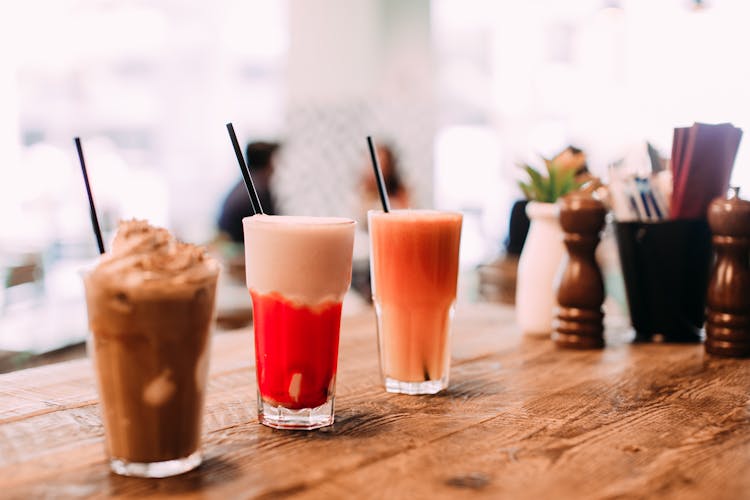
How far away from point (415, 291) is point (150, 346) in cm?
47

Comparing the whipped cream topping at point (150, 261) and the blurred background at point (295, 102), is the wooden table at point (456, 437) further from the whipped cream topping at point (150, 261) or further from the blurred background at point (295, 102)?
the blurred background at point (295, 102)

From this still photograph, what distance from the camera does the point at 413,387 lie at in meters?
1.14

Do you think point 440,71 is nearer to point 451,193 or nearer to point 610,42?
point 451,193

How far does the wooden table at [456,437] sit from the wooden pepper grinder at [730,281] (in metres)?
0.05

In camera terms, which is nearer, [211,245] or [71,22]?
[211,245]

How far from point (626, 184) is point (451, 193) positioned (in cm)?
535

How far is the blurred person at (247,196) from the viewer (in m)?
4.71

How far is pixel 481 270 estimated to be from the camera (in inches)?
122

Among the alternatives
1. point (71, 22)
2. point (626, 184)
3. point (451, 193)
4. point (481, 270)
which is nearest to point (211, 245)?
point (481, 270)

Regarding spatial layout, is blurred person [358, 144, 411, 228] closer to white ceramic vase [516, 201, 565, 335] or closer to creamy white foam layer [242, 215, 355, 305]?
white ceramic vase [516, 201, 565, 335]

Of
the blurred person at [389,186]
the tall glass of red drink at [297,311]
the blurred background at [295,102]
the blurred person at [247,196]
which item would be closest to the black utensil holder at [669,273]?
the tall glass of red drink at [297,311]

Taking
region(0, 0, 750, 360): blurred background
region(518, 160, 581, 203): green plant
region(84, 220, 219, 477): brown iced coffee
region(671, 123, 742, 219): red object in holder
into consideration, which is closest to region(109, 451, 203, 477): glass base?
region(84, 220, 219, 477): brown iced coffee

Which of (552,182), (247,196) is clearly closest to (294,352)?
(552,182)

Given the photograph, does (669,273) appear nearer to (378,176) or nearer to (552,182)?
(552,182)
